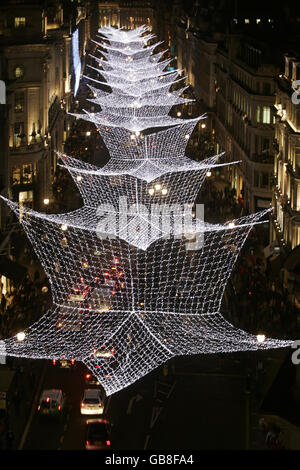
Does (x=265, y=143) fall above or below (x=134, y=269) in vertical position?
above

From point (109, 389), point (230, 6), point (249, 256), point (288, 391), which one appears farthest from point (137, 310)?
point (230, 6)

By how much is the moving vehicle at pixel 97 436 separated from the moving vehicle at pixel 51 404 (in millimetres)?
2205

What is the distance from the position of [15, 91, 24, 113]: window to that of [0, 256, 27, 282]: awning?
15.8m

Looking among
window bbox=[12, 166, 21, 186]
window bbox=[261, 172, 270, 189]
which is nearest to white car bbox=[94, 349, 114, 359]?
window bbox=[12, 166, 21, 186]

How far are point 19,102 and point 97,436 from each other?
30.7m

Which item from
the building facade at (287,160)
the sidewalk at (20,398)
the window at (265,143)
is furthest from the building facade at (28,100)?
the sidewalk at (20,398)

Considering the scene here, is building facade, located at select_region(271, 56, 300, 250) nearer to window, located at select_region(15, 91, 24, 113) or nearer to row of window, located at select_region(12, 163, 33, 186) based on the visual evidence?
row of window, located at select_region(12, 163, 33, 186)

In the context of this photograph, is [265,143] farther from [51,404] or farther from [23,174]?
[51,404]

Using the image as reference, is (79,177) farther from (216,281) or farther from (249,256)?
(216,281)

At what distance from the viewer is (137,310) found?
32969mm

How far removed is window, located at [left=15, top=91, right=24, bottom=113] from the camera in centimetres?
5531

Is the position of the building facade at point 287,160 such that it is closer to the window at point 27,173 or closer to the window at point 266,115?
the window at point 266,115

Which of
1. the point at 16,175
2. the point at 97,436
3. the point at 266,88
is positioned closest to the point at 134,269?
the point at 97,436

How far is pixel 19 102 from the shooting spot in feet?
183
